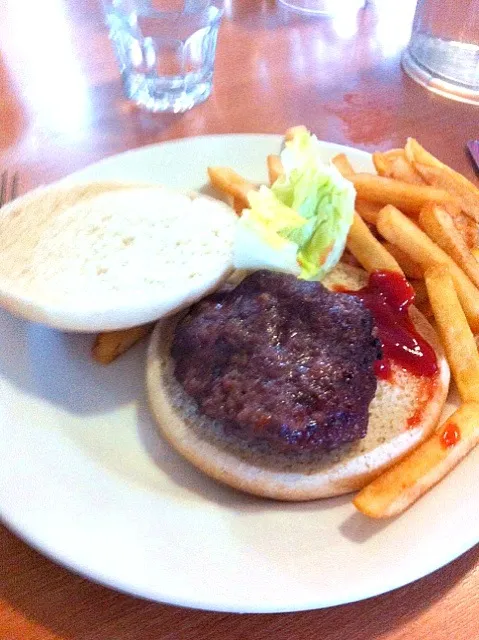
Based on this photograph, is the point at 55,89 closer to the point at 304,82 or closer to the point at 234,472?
the point at 304,82

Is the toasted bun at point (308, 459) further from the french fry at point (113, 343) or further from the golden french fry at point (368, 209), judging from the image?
the golden french fry at point (368, 209)

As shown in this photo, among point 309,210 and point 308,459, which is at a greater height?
point 309,210

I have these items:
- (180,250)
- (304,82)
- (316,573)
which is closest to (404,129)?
(304,82)

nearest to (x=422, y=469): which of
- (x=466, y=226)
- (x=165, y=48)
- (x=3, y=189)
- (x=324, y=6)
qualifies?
(x=466, y=226)

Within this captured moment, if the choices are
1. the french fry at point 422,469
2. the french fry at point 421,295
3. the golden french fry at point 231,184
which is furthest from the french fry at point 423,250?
the golden french fry at point 231,184

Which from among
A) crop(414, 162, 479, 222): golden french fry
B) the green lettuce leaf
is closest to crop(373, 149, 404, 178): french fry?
crop(414, 162, 479, 222): golden french fry

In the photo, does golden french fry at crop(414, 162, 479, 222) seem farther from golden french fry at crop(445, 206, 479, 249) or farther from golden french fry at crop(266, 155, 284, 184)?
golden french fry at crop(266, 155, 284, 184)

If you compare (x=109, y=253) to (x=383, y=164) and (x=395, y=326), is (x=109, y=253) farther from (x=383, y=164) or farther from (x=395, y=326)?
(x=383, y=164)
